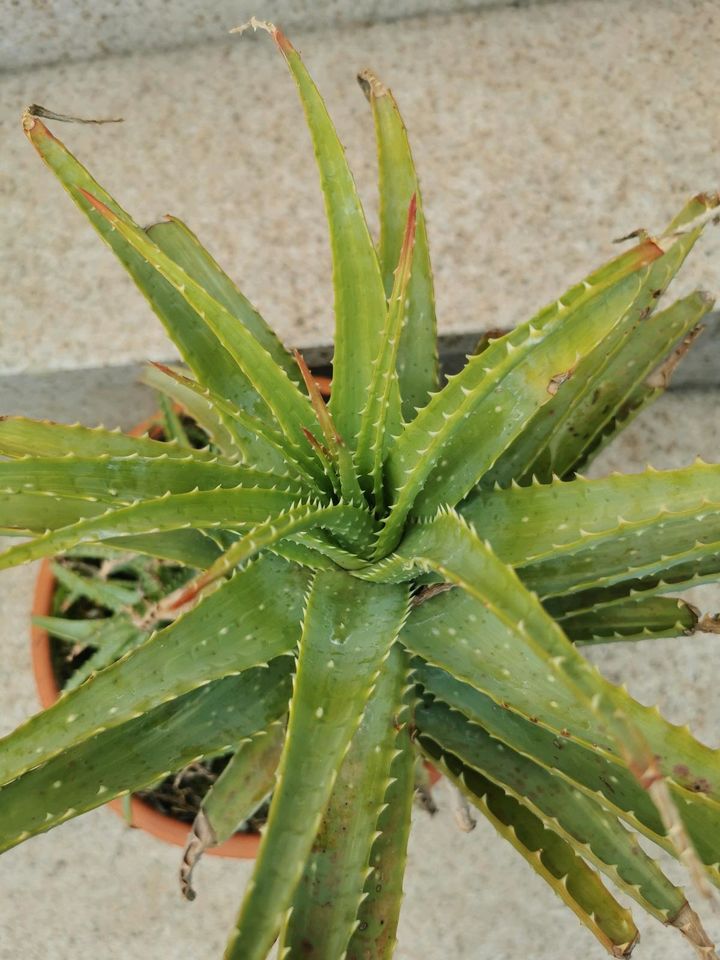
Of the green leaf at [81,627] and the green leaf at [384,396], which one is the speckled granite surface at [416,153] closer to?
the green leaf at [81,627]

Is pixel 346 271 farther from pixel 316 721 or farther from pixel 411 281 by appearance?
pixel 316 721

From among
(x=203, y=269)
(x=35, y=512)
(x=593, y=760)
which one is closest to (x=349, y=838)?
(x=593, y=760)

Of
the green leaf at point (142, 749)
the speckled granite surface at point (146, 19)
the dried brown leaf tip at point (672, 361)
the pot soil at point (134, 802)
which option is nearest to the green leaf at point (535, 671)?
the green leaf at point (142, 749)

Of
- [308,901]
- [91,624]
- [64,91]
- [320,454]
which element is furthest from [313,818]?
[64,91]

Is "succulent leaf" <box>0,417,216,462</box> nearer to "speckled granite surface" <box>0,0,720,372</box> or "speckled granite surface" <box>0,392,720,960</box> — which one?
"speckled granite surface" <box>0,0,720,372</box>

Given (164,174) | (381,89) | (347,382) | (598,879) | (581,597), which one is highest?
(164,174)

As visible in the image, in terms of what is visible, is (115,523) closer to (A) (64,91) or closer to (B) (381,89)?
(B) (381,89)
